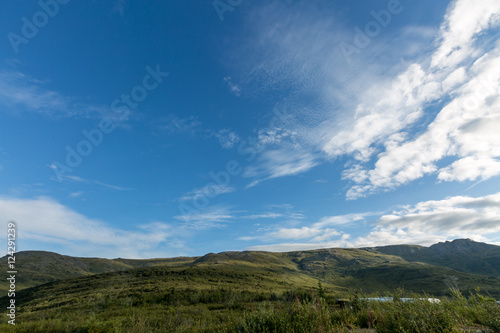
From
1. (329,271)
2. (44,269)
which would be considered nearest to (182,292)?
(44,269)

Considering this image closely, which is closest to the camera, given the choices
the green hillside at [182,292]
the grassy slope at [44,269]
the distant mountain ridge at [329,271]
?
the green hillside at [182,292]

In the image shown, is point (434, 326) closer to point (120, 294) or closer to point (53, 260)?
point (120, 294)

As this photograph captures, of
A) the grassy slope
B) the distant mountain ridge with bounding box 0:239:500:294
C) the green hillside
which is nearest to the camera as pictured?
the green hillside

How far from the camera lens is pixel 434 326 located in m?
5.86

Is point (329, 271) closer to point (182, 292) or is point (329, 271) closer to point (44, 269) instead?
point (182, 292)

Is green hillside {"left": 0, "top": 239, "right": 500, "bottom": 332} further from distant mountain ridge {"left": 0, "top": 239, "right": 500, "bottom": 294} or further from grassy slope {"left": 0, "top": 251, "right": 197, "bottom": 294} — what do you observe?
distant mountain ridge {"left": 0, "top": 239, "right": 500, "bottom": 294}

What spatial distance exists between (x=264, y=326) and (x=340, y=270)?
518 ft

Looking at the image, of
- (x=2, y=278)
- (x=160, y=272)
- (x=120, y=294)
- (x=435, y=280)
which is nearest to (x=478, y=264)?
(x=435, y=280)

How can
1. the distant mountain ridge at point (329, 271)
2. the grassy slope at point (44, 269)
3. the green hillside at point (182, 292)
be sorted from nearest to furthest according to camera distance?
the green hillside at point (182, 292)
the grassy slope at point (44, 269)
the distant mountain ridge at point (329, 271)

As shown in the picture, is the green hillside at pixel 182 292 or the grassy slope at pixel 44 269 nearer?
the green hillside at pixel 182 292

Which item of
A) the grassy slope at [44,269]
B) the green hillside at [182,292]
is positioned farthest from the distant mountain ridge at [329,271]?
the green hillside at [182,292]

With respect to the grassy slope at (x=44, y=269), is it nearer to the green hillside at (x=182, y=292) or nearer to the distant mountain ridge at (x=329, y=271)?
the distant mountain ridge at (x=329, y=271)

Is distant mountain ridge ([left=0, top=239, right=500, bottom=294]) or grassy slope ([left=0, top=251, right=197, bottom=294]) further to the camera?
distant mountain ridge ([left=0, top=239, right=500, bottom=294])

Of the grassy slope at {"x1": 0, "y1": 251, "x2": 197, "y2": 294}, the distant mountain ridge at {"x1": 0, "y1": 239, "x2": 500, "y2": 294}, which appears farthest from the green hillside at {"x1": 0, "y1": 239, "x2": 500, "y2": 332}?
the distant mountain ridge at {"x1": 0, "y1": 239, "x2": 500, "y2": 294}
